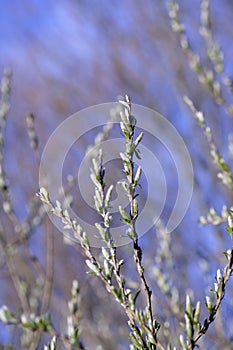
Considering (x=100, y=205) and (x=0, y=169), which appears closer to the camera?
(x=100, y=205)

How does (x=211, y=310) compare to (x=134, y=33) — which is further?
(x=134, y=33)

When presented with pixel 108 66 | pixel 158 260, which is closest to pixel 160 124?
pixel 108 66

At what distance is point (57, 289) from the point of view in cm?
744

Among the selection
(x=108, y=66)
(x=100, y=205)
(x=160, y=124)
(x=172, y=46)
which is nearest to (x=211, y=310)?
(x=100, y=205)

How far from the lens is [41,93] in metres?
9.88

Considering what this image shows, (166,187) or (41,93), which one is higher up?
(41,93)

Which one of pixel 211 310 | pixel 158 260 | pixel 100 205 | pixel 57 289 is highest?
pixel 57 289

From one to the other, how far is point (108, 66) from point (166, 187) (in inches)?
96.0

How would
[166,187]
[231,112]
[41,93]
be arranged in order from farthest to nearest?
[41,93], [166,187], [231,112]

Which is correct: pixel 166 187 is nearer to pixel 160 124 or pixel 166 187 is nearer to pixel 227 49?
pixel 160 124

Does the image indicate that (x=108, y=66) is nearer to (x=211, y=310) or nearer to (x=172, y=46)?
(x=172, y=46)

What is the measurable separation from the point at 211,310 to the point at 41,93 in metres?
9.04

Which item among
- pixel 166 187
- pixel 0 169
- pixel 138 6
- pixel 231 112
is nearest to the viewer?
pixel 231 112

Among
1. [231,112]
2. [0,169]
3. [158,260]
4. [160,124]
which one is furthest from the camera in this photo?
[160,124]
